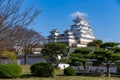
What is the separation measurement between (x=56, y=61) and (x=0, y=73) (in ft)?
Answer: 21.5

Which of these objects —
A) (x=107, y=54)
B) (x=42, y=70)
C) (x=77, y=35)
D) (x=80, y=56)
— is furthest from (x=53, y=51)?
(x=77, y=35)

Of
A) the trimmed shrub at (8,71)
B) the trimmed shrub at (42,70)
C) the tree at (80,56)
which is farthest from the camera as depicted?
the tree at (80,56)

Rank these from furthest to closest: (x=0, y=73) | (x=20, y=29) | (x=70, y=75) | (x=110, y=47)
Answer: (x=110, y=47), (x=70, y=75), (x=0, y=73), (x=20, y=29)

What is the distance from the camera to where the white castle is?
8938cm

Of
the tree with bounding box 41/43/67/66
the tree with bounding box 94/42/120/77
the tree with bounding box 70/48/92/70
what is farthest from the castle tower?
the tree with bounding box 41/43/67/66

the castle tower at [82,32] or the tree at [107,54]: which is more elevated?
the castle tower at [82,32]

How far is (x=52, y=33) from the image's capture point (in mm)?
96125

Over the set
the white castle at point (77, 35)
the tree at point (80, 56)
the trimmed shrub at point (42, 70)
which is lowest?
the trimmed shrub at point (42, 70)

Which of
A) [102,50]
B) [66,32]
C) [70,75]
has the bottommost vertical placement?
[70,75]

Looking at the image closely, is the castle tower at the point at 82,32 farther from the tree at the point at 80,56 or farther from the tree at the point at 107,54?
the tree at the point at 107,54

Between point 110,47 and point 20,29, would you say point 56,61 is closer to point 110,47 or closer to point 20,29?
point 110,47

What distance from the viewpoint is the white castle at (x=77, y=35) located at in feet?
293

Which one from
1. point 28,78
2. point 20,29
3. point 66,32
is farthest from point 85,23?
point 20,29

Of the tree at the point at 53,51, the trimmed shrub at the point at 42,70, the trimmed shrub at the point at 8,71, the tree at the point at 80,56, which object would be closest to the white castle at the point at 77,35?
the tree at the point at 80,56
